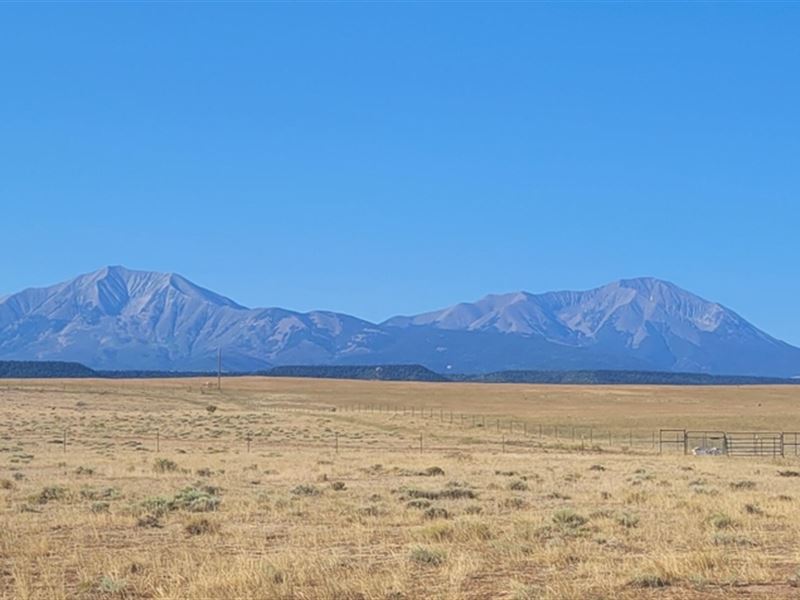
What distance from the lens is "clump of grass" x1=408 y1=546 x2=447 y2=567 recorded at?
15.8 meters

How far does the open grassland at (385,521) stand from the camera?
14.1m

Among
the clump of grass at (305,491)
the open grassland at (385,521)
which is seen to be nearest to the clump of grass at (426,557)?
the open grassland at (385,521)

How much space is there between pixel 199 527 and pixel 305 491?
26.5 ft

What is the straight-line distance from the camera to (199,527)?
65.0ft

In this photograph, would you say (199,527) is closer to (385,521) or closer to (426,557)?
(385,521)

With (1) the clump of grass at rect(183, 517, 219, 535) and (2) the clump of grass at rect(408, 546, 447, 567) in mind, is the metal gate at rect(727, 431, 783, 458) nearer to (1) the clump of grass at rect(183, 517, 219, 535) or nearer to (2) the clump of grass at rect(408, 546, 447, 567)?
(1) the clump of grass at rect(183, 517, 219, 535)

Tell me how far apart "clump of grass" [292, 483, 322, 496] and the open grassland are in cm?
7

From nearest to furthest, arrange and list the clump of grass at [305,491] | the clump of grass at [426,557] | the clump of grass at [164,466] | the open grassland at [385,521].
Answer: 1. the open grassland at [385,521]
2. the clump of grass at [426,557]
3. the clump of grass at [305,491]
4. the clump of grass at [164,466]

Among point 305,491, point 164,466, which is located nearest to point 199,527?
point 305,491

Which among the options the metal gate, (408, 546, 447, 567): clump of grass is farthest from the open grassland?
the metal gate

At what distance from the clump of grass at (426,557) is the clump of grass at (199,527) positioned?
4971 millimetres

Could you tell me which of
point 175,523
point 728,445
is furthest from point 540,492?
point 728,445

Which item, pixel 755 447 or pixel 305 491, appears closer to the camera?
pixel 305 491

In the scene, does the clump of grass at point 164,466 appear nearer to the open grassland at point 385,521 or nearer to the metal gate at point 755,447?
the open grassland at point 385,521
